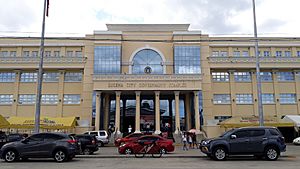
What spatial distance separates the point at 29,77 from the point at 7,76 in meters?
3.23

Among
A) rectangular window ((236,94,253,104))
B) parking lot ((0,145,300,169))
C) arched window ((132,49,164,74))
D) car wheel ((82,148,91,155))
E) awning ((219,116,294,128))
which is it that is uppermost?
arched window ((132,49,164,74))

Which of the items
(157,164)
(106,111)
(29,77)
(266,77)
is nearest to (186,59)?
(266,77)

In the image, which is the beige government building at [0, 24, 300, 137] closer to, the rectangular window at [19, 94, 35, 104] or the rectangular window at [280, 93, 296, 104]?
the rectangular window at [19, 94, 35, 104]

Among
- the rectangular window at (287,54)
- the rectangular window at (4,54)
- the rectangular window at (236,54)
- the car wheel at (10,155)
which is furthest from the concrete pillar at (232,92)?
the rectangular window at (4,54)

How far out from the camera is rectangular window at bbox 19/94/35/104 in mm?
41188

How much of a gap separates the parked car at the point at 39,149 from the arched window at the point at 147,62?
1098 inches

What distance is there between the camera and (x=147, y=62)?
143ft

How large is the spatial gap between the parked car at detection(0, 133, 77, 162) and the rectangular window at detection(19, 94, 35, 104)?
27.2m

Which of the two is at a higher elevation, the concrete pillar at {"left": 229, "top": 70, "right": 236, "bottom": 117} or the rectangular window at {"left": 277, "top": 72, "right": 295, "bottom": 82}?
the rectangular window at {"left": 277, "top": 72, "right": 295, "bottom": 82}

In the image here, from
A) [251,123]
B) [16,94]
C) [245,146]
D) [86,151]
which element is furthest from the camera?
[16,94]

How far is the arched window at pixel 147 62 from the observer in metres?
43.1

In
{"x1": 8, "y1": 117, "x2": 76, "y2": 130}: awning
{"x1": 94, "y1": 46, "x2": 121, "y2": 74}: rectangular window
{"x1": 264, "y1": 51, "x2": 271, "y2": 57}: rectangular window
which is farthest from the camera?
{"x1": 264, "y1": 51, "x2": 271, "y2": 57}: rectangular window

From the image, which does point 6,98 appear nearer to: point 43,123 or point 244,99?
point 43,123

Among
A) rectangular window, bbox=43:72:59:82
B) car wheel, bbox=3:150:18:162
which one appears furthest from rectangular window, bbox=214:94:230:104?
car wheel, bbox=3:150:18:162
